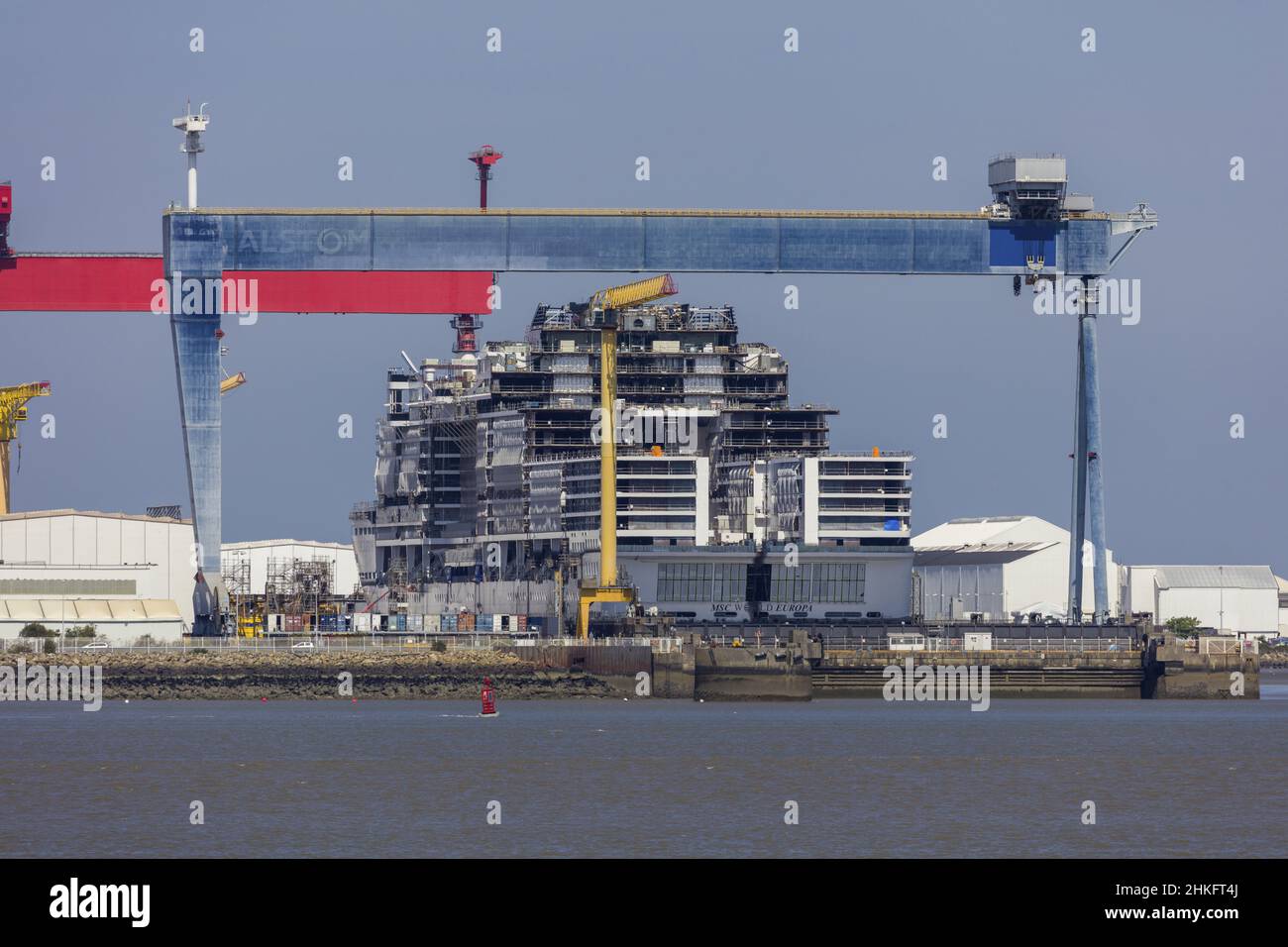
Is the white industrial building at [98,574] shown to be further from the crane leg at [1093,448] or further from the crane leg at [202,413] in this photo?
the crane leg at [1093,448]

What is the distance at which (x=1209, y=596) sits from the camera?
15112cm

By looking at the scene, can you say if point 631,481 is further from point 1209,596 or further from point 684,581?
point 1209,596

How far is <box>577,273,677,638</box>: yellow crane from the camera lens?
101562 millimetres

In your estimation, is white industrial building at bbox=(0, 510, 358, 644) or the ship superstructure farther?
the ship superstructure

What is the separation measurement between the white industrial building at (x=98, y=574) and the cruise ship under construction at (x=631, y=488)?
53.3ft

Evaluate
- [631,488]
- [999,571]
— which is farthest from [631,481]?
[999,571]

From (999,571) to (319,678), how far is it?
64274 mm

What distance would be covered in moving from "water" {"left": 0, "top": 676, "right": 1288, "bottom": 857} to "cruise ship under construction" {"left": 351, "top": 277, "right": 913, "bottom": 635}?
30.1 meters

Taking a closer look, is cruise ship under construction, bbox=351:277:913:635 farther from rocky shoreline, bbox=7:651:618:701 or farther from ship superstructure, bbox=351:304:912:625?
rocky shoreline, bbox=7:651:618:701

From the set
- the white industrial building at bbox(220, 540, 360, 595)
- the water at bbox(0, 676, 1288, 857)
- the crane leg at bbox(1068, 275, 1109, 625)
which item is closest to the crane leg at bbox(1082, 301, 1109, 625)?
the crane leg at bbox(1068, 275, 1109, 625)

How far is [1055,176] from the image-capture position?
3733 inches

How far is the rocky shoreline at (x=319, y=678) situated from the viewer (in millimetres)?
91188

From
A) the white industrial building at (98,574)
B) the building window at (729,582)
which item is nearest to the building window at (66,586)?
the white industrial building at (98,574)
